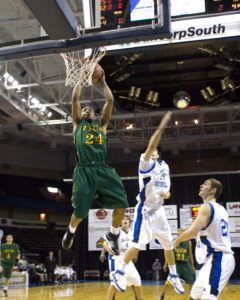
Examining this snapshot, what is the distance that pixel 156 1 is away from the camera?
5102mm

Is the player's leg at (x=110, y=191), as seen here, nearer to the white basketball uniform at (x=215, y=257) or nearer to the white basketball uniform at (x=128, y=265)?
the white basketball uniform at (x=215, y=257)

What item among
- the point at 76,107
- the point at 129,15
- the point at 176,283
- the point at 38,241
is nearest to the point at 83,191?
the point at 76,107

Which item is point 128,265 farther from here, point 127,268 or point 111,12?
point 111,12

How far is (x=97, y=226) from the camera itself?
59.3 ft

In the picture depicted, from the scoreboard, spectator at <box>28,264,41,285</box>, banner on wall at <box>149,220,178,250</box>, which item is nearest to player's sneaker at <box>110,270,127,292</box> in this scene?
the scoreboard

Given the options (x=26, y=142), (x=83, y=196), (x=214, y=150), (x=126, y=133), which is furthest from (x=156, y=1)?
(x=26, y=142)

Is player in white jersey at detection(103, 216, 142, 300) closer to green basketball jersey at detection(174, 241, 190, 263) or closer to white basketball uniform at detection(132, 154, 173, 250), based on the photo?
white basketball uniform at detection(132, 154, 173, 250)

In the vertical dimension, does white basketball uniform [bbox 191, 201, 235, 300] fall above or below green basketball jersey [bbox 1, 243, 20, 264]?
above

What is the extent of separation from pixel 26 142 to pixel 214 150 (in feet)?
42.6

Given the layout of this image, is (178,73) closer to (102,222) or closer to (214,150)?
(102,222)

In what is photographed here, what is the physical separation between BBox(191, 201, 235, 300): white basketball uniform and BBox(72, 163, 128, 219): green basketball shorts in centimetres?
101

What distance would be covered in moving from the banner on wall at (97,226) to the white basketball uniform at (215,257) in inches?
538

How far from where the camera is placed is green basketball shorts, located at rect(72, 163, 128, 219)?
13.5 feet

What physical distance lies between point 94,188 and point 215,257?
60.3 inches
